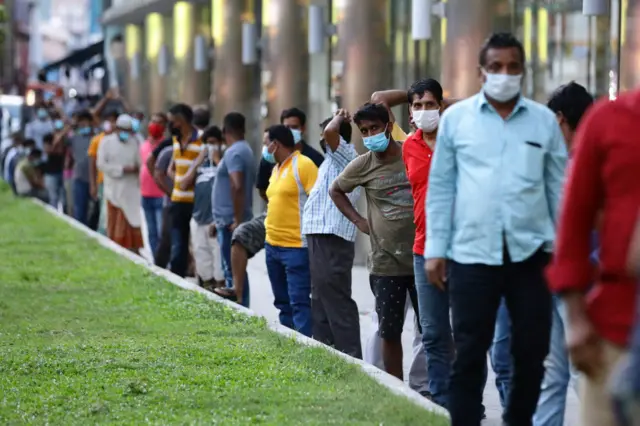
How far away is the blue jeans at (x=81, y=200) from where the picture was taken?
25281 millimetres

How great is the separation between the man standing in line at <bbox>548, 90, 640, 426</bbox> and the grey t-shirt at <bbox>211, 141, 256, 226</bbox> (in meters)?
9.75

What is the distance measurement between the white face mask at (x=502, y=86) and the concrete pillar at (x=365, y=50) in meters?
13.6

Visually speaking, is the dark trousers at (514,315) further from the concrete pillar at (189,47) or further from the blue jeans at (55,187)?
the concrete pillar at (189,47)

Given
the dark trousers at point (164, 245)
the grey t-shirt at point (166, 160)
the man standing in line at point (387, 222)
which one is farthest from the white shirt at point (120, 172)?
the man standing in line at point (387, 222)

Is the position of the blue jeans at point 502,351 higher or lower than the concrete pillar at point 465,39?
lower

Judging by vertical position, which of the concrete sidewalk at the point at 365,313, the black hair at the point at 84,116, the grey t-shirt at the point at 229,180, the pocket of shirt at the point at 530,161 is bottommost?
the concrete sidewalk at the point at 365,313

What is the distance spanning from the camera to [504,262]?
6863 millimetres

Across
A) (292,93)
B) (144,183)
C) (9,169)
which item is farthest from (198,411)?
(9,169)

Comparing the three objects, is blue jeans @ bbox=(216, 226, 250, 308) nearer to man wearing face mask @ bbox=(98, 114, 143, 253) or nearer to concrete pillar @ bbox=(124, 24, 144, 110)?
man wearing face mask @ bbox=(98, 114, 143, 253)

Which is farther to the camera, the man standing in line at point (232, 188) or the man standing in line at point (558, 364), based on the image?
the man standing in line at point (232, 188)

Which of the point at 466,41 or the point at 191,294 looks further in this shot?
the point at 466,41

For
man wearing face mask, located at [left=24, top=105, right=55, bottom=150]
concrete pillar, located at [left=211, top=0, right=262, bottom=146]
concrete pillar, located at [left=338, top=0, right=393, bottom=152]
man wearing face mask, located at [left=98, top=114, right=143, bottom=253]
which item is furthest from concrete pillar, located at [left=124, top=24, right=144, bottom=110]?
concrete pillar, located at [left=338, top=0, right=393, bottom=152]

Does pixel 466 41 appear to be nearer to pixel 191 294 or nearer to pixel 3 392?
pixel 191 294

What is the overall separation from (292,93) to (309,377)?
15.8m
